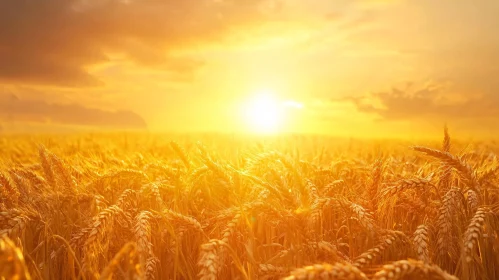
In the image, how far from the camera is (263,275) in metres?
2.60

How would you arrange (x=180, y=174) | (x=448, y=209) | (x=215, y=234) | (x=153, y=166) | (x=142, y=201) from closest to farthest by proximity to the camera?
(x=448, y=209)
(x=215, y=234)
(x=142, y=201)
(x=180, y=174)
(x=153, y=166)

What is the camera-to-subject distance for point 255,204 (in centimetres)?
280

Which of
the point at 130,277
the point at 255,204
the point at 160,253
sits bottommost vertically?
the point at 160,253

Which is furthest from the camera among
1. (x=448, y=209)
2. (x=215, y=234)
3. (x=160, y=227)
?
(x=215, y=234)

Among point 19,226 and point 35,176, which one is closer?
point 19,226

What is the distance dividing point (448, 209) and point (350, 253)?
698 mm

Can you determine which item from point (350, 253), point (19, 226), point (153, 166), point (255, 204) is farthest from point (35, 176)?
point (350, 253)

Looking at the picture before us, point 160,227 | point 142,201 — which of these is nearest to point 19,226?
point 160,227

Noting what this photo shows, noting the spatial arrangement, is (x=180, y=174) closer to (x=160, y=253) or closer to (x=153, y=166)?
(x=153, y=166)

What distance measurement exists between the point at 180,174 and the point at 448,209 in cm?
240

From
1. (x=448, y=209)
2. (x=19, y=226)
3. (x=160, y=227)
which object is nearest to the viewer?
(x=19, y=226)

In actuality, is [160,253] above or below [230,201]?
below

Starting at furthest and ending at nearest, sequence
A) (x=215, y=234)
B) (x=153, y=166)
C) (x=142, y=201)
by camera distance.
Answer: (x=153, y=166), (x=142, y=201), (x=215, y=234)

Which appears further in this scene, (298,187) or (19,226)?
(298,187)
